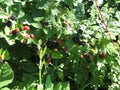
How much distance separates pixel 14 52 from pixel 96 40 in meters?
0.52

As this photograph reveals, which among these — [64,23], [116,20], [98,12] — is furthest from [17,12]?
[116,20]

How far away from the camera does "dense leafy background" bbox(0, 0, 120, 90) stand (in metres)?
1.96

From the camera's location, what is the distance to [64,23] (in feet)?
6.73

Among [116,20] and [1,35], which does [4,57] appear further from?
[116,20]

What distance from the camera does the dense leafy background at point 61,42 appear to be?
6.45 feet

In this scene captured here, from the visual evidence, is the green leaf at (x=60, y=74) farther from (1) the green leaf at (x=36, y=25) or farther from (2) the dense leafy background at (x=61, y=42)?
(1) the green leaf at (x=36, y=25)

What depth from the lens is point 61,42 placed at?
2100mm

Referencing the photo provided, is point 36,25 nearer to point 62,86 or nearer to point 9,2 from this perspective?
point 9,2

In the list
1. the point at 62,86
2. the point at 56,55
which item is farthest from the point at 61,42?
the point at 62,86

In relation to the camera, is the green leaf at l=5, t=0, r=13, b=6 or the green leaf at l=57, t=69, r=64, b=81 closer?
the green leaf at l=5, t=0, r=13, b=6

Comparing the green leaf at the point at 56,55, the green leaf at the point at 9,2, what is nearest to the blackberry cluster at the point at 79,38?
the green leaf at the point at 56,55

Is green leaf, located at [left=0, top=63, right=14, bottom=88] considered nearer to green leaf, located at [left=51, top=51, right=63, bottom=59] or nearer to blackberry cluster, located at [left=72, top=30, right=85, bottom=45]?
green leaf, located at [left=51, top=51, right=63, bottom=59]

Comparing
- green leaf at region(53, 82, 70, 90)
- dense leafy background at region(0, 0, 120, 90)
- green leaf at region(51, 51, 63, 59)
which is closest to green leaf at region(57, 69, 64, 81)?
dense leafy background at region(0, 0, 120, 90)

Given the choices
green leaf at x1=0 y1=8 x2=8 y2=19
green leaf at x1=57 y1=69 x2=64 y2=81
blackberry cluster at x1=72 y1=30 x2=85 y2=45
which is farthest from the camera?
green leaf at x1=57 y1=69 x2=64 y2=81
